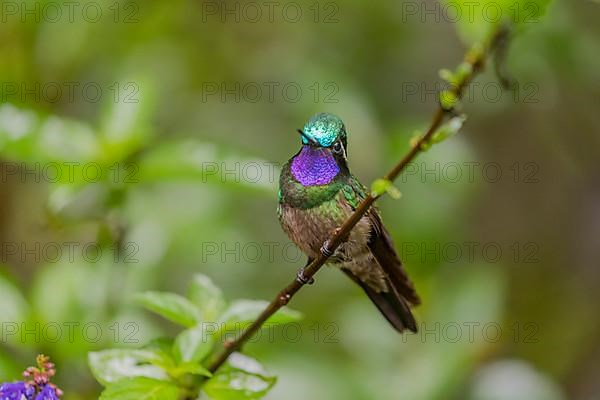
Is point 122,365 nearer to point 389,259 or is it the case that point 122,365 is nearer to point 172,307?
point 172,307

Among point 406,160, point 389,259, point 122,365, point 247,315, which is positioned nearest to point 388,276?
point 389,259

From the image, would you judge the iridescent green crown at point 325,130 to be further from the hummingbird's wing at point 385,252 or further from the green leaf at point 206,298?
the green leaf at point 206,298

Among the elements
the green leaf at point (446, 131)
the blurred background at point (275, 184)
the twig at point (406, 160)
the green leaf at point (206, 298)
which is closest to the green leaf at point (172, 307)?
the green leaf at point (206, 298)

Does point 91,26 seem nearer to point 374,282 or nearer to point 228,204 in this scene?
point 228,204

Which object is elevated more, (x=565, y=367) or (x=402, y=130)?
(x=402, y=130)

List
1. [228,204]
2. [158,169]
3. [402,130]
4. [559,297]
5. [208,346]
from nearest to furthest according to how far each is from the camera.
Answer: [208,346], [158,169], [402,130], [228,204], [559,297]

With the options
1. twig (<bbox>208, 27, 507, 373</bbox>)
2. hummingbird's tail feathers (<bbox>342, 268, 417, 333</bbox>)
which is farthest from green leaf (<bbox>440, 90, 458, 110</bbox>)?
hummingbird's tail feathers (<bbox>342, 268, 417, 333</bbox>)

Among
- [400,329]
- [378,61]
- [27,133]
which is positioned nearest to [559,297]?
[378,61]
